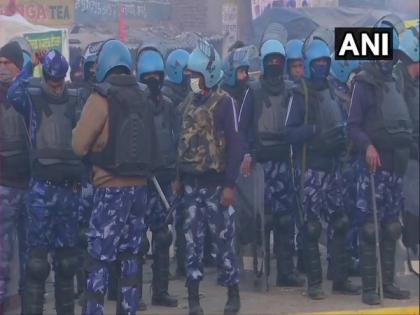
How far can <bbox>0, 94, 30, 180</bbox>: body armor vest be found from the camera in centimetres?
586

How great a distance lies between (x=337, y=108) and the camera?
21.1 ft

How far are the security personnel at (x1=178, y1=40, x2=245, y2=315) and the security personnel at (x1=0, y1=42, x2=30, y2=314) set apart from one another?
3.12 feet

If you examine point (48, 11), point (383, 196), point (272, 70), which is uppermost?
point (48, 11)

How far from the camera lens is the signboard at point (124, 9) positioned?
5.86 meters

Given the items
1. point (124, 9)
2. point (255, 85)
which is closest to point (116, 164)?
point (124, 9)

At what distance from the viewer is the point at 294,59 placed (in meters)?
6.88

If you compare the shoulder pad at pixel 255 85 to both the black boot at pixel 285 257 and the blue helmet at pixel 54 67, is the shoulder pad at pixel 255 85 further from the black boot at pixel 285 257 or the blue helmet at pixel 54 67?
the blue helmet at pixel 54 67

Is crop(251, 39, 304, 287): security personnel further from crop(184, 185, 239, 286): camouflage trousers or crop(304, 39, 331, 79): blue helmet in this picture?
crop(184, 185, 239, 286): camouflage trousers

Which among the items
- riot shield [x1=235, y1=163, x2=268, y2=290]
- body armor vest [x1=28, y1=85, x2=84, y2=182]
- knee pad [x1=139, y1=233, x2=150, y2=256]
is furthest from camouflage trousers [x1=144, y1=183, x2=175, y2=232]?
body armor vest [x1=28, y1=85, x2=84, y2=182]

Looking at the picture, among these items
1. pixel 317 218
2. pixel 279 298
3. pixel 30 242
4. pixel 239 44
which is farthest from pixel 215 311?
pixel 239 44

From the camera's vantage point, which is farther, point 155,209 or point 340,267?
point 340,267

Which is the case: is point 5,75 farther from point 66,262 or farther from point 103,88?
point 66,262

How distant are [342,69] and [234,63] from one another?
0.74 meters

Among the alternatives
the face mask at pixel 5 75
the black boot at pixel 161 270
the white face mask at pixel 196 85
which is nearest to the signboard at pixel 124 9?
the white face mask at pixel 196 85
